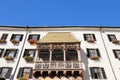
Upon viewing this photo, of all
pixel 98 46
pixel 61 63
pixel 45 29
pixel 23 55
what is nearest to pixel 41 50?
pixel 23 55

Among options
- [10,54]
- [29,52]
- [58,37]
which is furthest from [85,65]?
[10,54]

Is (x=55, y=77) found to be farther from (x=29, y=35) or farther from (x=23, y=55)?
(x=29, y=35)

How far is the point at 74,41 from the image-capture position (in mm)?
26594

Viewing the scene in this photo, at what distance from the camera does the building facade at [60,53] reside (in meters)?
23.0

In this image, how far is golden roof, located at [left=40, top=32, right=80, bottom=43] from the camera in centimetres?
2699

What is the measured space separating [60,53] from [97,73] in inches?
242

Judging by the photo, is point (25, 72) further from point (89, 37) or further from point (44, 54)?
point (89, 37)

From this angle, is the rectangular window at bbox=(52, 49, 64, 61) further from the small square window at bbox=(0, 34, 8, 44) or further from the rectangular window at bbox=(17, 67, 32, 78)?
the small square window at bbox=(0, 34, 8, 44)

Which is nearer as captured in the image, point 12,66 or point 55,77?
point 55,77

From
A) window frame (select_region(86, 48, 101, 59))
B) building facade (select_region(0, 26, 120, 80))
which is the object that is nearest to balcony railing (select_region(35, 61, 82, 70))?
building facade (select_region(0, 26, 120, 80))

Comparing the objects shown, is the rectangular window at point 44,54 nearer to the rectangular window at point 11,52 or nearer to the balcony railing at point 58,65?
the balcony railing at point 58,65

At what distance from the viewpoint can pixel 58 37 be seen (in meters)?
28.3

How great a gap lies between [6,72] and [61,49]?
27.0 feet

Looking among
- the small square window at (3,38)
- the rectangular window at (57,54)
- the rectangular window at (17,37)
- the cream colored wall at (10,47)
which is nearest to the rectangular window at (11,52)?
the cream colored wall at (10,47)
